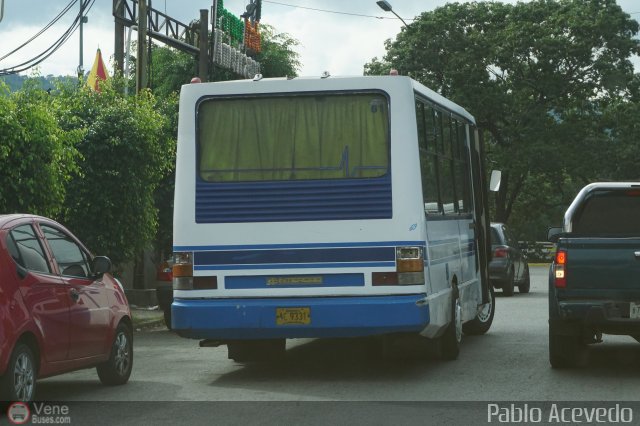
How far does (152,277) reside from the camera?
2695cm

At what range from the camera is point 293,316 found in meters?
11.6

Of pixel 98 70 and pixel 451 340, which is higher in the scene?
pixel 98 70

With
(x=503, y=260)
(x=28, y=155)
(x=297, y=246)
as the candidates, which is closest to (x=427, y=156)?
(x=297, y=246)

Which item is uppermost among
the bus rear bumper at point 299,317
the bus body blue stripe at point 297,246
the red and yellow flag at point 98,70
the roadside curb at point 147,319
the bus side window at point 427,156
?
the red and yellow flag at point 98,70

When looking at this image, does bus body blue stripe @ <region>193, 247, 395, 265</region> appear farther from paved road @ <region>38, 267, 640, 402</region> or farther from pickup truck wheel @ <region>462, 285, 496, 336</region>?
pickup truck wheel @ <region>462, 285, 496, 336</region>

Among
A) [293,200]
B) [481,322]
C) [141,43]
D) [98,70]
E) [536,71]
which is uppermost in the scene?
[536,71]

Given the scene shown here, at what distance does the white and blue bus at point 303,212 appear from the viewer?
11.6 metres

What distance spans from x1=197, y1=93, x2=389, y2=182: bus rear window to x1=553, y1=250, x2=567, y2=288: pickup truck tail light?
1800 millimetres

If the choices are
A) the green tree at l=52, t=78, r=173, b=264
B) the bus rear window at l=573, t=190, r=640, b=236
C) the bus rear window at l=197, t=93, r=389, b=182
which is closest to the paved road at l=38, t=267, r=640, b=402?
the bus rear window at l=573, t=190, r=640, b=236

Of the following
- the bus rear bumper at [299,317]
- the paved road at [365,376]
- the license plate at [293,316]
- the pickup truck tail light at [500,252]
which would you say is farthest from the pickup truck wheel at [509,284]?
the license plate at [293,316]

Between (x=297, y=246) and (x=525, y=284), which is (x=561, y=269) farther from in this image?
(x=525, y=284)

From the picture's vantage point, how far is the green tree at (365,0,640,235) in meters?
51.2

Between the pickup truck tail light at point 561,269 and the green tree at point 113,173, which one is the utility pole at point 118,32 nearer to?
the green tree at point 113,173

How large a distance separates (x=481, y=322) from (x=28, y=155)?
6.51 meters
